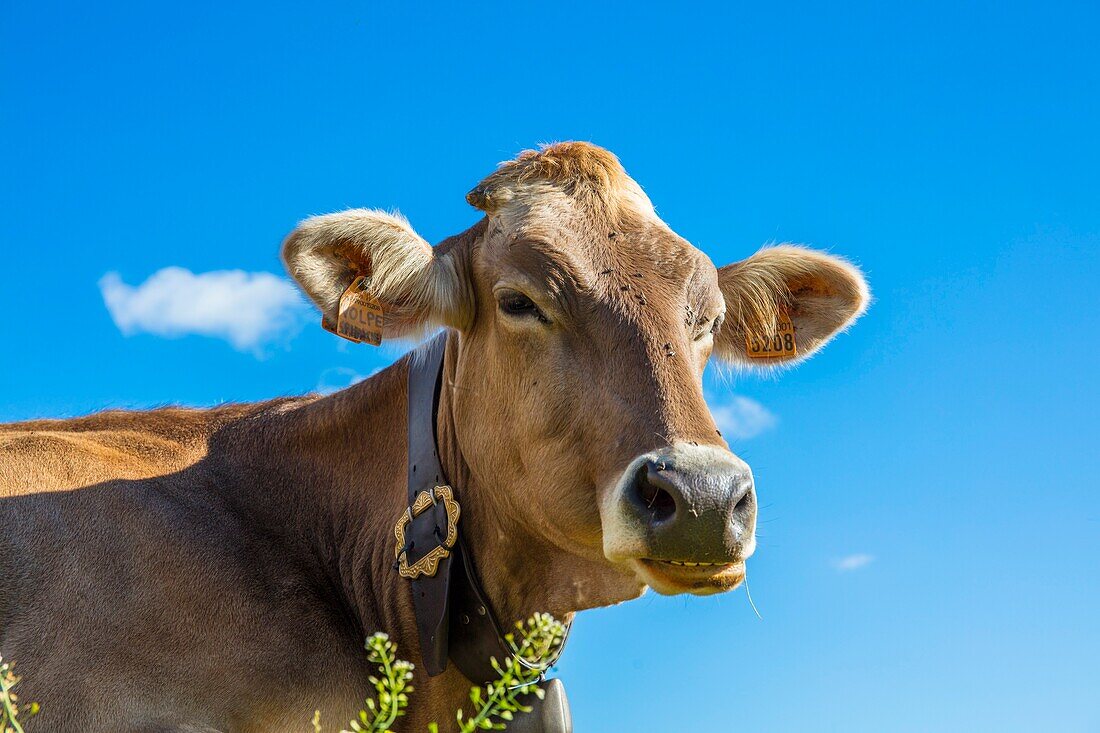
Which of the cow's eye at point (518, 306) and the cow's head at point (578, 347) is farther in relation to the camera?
the cow's eye at point (518, 306)

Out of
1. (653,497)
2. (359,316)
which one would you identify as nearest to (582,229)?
(359,316)

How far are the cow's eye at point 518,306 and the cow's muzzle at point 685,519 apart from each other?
105 centimetres

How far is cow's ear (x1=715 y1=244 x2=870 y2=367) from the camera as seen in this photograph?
257 inches

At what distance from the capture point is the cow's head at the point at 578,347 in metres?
4.16

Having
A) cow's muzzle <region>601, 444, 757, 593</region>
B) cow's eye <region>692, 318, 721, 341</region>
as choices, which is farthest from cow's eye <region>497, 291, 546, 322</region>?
cow's muzzle <region>601, 444, 757, 593</region>

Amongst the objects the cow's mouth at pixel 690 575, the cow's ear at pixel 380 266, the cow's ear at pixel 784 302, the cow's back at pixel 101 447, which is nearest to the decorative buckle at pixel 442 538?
the cow's ear at pixel 380 266

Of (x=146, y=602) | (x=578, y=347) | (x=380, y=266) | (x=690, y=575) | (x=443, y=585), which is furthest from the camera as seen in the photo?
(x=380, y=266)

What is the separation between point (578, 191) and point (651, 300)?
0.89 m

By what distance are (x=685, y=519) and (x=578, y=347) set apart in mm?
1110

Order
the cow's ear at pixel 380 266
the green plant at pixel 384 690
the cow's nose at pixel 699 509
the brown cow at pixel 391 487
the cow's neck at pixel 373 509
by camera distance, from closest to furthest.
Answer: the green plant at pixel 384 690
the cow's nose at pixel 699 509
the brown cow at pixel 391 487
the cow's neck at pixel 373 509
the cow's ear at pixel 380 266

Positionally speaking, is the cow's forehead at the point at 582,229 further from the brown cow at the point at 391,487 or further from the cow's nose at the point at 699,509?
the cow's nose at the point at 699,509

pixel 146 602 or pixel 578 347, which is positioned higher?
pixel 578 347

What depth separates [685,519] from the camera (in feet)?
13.2

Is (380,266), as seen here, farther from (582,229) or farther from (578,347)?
(578,347)
